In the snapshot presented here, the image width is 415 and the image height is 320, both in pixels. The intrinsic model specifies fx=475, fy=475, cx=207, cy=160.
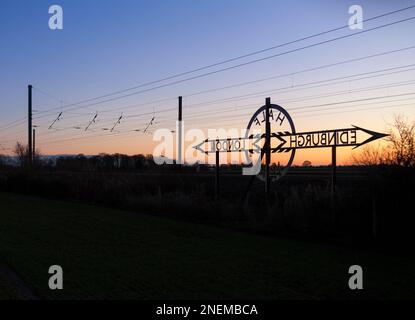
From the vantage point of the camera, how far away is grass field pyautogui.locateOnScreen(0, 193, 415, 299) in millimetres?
Answer: 7555

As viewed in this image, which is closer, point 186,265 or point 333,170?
point 186,265

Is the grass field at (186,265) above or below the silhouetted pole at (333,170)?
below

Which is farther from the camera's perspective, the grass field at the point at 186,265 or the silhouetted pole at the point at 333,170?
the silhouetted pole at the point at 333,170

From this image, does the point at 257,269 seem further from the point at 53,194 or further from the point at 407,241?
the point at 53,194

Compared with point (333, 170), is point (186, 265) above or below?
below

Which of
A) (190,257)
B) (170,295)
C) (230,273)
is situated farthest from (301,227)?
(170,295)

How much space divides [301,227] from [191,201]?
628 cm

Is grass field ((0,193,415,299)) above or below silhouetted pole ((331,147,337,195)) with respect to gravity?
below

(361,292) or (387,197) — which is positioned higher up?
(387,197)

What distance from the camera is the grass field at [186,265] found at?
755cm

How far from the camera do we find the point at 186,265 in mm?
9500
